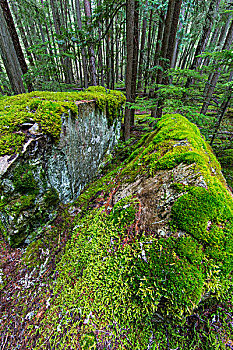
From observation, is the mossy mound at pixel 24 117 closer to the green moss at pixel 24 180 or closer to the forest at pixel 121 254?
the forest at pixel 121 254

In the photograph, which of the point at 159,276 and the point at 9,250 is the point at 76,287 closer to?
the point at 159,276

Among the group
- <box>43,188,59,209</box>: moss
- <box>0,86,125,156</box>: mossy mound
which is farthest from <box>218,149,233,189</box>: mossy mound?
<box>0,86,125,156</box>: mossy mound

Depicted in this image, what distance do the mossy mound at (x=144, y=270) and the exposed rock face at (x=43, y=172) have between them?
123 cm

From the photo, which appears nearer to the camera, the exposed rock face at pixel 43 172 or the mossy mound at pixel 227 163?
the exposed rock face at pixel 43 172

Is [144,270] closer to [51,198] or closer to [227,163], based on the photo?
[51,198]

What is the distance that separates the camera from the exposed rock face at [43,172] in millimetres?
2471

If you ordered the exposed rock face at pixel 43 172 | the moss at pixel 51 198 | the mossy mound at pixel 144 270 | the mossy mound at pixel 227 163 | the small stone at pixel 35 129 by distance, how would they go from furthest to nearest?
the mossy mound at pixel 227 163, the moss at pixel 51 198, the small stone at pixel 35 129, the exposed rock face at pixel 43 172, the mossy mound at pixel 144 270

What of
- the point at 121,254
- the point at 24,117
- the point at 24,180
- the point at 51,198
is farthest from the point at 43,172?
the point at 121,254

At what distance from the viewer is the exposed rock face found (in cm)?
247

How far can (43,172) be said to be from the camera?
116 inches

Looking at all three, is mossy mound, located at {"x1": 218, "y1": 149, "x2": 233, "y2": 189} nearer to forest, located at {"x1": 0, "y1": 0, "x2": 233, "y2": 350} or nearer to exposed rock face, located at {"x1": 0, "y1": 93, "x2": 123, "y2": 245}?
forest, located at {"x1": 0, "y1": 0, "x2": 233, "y2": 350}

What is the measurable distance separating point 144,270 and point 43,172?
8.18 feet

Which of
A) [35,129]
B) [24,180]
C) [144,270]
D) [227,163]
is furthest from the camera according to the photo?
[227,163]

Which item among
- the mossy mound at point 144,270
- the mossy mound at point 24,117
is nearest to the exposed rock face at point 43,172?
the mossy mound at point 24,117
